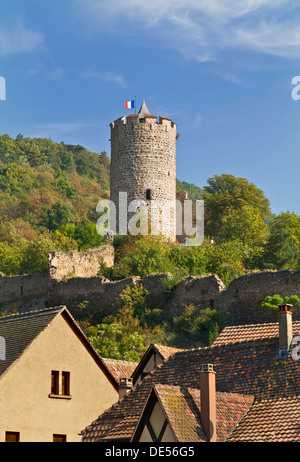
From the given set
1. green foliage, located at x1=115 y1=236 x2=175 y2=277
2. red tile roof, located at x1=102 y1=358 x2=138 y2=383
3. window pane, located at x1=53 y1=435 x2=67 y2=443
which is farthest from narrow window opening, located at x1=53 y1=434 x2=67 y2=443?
green foliage, located at x1=115 y1=236 x2=175 y2=277

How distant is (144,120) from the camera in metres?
61.6

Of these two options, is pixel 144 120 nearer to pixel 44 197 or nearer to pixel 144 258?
pixel 144 258

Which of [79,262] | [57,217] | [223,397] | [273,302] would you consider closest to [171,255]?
[79,262]

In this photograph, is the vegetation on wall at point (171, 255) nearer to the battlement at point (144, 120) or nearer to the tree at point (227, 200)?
the tree at point (227, 200)

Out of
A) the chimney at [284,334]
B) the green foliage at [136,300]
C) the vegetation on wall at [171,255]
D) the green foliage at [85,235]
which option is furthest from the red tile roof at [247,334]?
the green foliage at [85,235]

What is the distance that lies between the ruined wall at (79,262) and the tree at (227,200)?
6.84m

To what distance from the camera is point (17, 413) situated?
26.4m

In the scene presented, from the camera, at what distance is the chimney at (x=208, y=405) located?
70.3 feet

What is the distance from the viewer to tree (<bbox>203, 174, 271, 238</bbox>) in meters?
63.7

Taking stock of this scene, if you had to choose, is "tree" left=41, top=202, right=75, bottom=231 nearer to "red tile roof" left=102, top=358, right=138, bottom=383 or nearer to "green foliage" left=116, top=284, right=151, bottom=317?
"green foliage" left=116, top=284, right=151, bottom=317

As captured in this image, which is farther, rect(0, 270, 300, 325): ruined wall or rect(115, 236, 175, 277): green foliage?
rect(115, 236, 175, 277): green foliage

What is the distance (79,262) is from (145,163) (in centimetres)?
663

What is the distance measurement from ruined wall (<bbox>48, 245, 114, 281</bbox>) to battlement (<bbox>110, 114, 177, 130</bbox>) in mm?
6980
